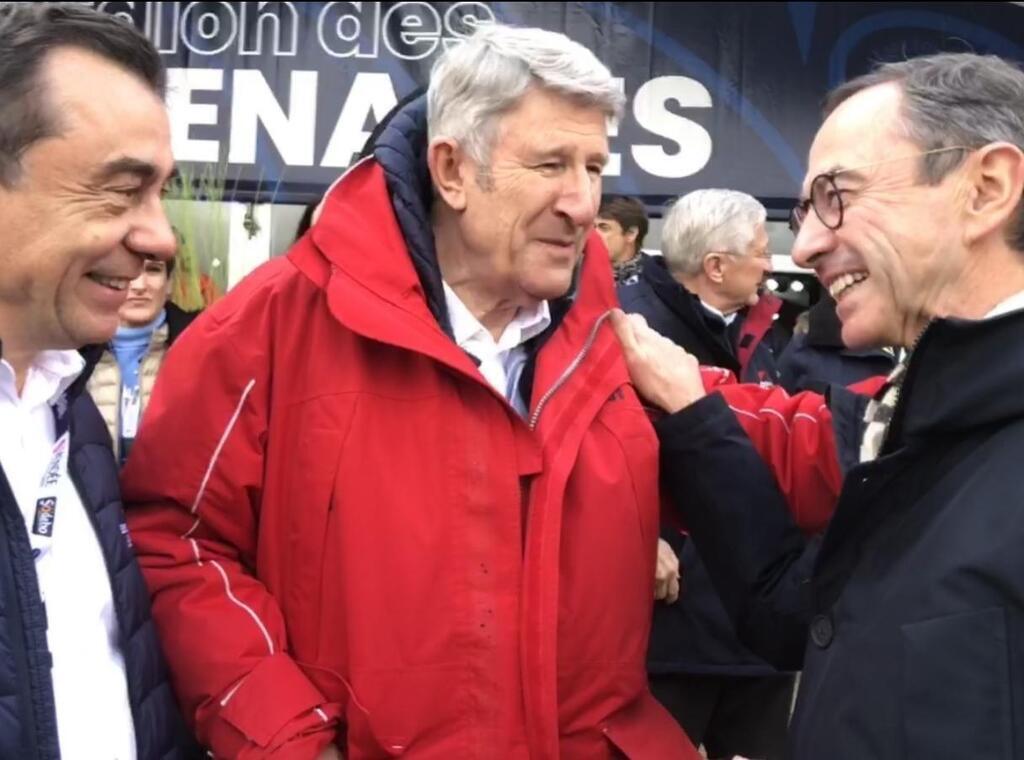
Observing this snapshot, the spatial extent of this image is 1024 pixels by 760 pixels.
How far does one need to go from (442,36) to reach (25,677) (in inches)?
247

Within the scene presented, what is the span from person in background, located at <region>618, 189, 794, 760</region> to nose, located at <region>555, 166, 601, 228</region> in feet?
4.06

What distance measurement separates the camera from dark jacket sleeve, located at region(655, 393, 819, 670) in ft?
6.42

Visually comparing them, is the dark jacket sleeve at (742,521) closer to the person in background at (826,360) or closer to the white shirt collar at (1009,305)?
the white shirt collar at (1009,305)

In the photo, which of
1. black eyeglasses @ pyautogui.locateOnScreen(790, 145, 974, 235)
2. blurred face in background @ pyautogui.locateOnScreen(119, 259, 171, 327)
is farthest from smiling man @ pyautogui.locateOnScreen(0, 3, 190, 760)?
blurred face in background @ pyautogui.locateOnScreen(119, 259, 171, 327)

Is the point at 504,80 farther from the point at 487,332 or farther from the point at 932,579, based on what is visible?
the point at 932,579

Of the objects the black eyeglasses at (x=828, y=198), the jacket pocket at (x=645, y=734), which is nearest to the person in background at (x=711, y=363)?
A: the jacket pocket at (x=645, y=734)

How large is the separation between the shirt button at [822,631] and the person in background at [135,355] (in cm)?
246

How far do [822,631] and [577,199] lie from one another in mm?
808

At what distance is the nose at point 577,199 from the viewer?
78.7 inches

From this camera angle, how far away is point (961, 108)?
5.38 ft

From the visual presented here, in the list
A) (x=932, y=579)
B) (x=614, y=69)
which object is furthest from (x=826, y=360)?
(x=614, y=69)

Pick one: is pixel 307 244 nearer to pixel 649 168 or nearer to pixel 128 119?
pixel 128 119

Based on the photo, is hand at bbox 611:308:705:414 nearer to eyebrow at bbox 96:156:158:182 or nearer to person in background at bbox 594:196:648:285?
eyebrow at bbox 96:156:158:182

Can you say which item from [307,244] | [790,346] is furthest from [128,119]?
[790,346]
